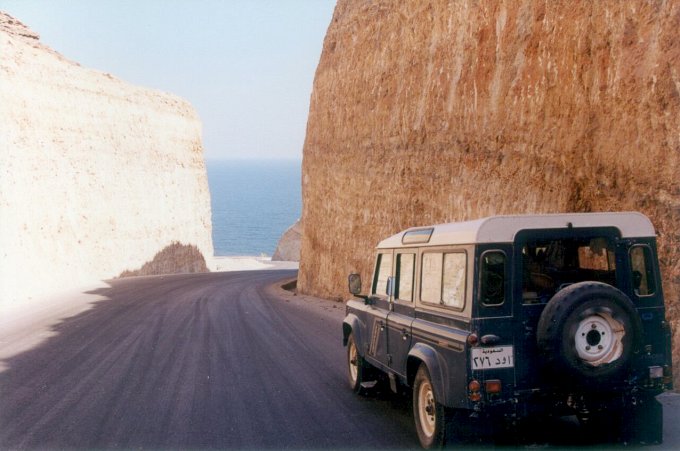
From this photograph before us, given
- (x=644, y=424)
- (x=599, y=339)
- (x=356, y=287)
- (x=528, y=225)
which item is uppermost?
(x=528, y=225)

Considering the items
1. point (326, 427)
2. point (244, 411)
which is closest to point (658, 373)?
point (326, 427)

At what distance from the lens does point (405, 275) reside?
26.9ft

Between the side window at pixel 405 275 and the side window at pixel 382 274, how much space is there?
0.37m

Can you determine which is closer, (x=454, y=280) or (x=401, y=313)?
(x=454, y=280)

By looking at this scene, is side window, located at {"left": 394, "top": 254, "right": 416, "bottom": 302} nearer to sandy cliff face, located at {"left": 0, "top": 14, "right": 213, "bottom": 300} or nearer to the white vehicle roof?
the white vehicle roof

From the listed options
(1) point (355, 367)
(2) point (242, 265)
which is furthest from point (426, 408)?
(2) point (242, 265)

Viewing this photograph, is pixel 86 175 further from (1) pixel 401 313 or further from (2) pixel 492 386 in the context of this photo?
(2) pixel 492 386

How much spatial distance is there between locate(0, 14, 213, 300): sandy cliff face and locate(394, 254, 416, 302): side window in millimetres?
20969

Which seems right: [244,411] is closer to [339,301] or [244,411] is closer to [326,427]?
[326,427]

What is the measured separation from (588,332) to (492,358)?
→ 0.82 metres

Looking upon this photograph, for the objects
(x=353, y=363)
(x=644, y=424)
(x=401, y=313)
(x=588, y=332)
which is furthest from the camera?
(x=353, y=363)

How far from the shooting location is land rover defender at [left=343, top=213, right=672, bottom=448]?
5969 mm

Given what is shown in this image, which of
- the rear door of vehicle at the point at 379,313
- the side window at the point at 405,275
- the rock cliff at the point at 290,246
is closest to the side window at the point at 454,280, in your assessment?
the side window at the point at 405,275

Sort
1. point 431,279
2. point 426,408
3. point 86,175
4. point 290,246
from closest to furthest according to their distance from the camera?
point 426,408 < point 431,279 < point 86,175 < point 290,246
